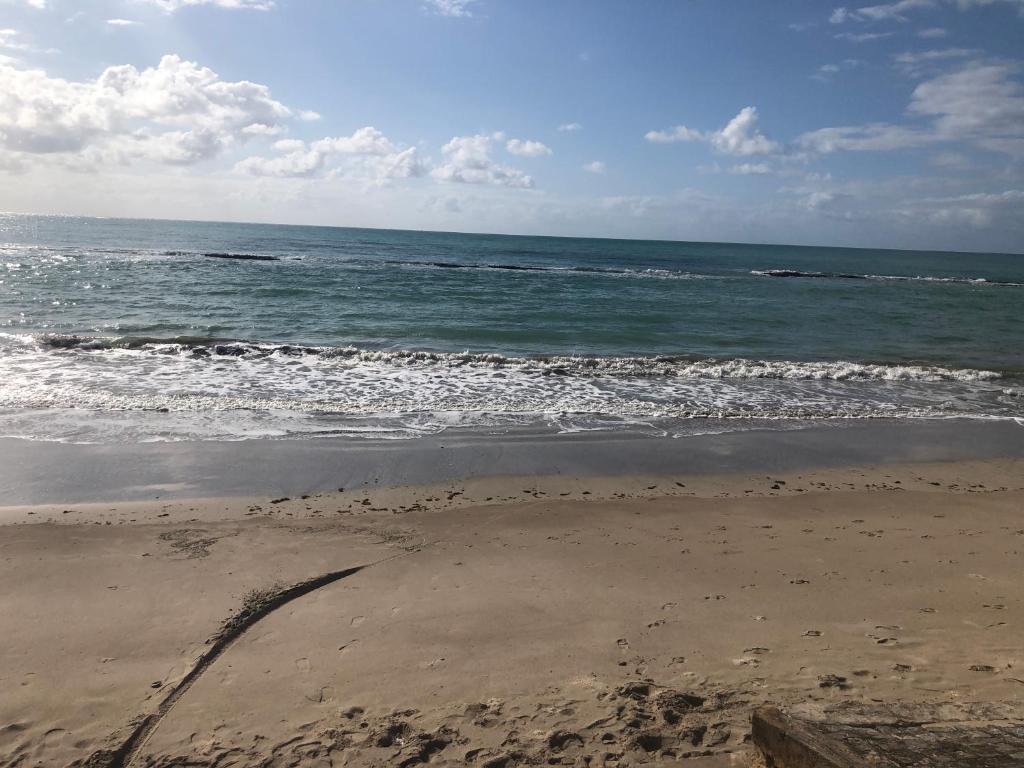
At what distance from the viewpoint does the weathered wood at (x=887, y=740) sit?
8.02ft

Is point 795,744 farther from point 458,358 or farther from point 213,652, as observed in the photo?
point 458,358

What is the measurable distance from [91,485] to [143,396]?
4176 mm

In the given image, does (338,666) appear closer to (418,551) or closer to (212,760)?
(212,760)

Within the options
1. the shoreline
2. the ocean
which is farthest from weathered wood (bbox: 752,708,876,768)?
the ocean

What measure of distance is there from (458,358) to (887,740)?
13480 millimetres

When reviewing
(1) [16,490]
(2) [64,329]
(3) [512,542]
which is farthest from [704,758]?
(2) [64,329]

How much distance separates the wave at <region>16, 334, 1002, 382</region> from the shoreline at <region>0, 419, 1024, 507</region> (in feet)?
14.3

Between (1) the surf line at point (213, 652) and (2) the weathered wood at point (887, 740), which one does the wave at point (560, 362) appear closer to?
(1) the surf line at point (213, 652)

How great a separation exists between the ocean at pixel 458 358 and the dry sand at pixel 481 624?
3245 millimetres

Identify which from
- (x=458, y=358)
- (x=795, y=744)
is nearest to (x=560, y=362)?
(x=458, y=358)

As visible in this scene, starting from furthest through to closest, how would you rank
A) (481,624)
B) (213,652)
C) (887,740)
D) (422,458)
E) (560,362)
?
(560,362) → (422,458) → (481,624) → (213,652) → (887,740)

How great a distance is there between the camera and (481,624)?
439 centimetres

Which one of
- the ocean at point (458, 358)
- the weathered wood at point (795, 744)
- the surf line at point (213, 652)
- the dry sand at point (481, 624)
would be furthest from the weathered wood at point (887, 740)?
the ocean at point (458, 358)

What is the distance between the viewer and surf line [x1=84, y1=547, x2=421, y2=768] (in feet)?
10.4
